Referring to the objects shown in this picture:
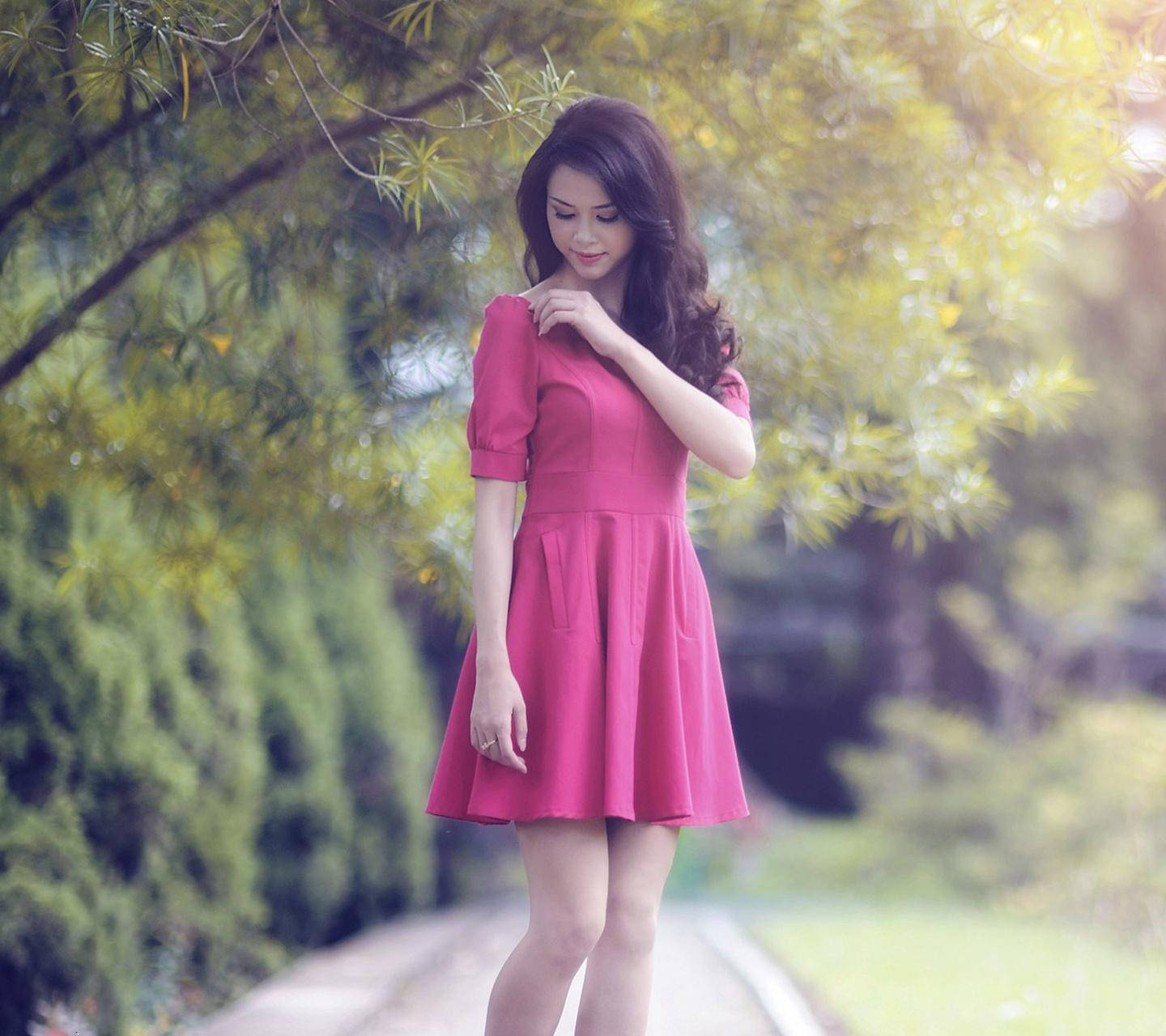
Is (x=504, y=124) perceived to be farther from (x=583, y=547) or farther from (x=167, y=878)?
(x=167, y=878)

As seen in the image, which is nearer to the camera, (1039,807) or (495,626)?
(495,626)

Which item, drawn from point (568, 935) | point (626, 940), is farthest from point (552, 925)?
point (626, 940)

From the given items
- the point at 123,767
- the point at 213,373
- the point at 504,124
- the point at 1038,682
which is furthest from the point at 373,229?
the point at 1038,682

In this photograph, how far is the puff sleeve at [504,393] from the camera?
1.85 metres

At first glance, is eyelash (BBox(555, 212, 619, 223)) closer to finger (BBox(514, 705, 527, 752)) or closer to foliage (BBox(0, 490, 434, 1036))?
finger (BBox(514, 705, 527, 752))

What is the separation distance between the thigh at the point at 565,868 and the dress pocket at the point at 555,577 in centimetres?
28

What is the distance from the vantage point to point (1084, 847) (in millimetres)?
5922

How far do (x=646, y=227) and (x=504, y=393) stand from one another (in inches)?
12.8

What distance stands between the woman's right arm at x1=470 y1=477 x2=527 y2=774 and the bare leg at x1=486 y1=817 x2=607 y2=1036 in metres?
0.11

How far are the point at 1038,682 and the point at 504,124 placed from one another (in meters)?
6.56

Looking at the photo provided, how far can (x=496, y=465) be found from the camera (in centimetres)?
185

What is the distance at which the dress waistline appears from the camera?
1856 mm

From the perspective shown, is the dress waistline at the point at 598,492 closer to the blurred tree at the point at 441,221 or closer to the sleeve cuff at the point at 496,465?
the sleeve cuff at the point at 496,465

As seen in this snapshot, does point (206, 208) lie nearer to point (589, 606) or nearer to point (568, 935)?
point (589, 606)
